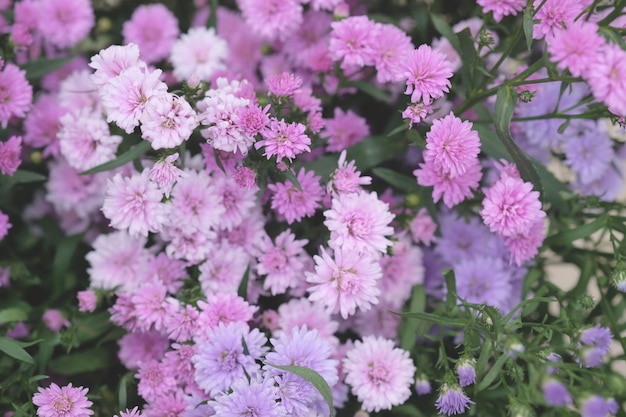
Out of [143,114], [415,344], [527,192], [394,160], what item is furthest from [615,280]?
[143,114]

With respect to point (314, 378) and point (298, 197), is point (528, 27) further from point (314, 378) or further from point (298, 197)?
point (314, 378)

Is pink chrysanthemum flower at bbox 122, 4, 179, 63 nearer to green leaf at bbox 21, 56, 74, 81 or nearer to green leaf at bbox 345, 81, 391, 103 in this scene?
green leaf at bbox 21, 56, 74, 81

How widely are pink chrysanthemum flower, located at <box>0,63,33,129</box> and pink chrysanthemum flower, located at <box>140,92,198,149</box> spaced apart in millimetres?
276

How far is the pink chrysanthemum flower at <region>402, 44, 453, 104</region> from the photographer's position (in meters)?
0.72

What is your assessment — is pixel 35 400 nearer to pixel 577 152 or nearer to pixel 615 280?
pixel 615 280

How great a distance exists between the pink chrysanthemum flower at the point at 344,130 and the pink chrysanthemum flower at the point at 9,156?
0.41 metres

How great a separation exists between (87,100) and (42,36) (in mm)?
176

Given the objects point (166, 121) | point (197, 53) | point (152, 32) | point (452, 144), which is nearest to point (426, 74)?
point (452, 144)

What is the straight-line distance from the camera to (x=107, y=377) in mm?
945

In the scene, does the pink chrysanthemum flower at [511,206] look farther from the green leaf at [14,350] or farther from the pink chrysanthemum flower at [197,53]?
the green leaf at [14,350]

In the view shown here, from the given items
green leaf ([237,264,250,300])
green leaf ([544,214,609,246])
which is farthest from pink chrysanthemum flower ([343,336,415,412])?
green leaf ([544,214,609,246])

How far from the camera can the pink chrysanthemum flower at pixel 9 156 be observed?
0.83 meters

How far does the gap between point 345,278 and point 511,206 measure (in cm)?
22

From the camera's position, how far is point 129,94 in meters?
0.69
